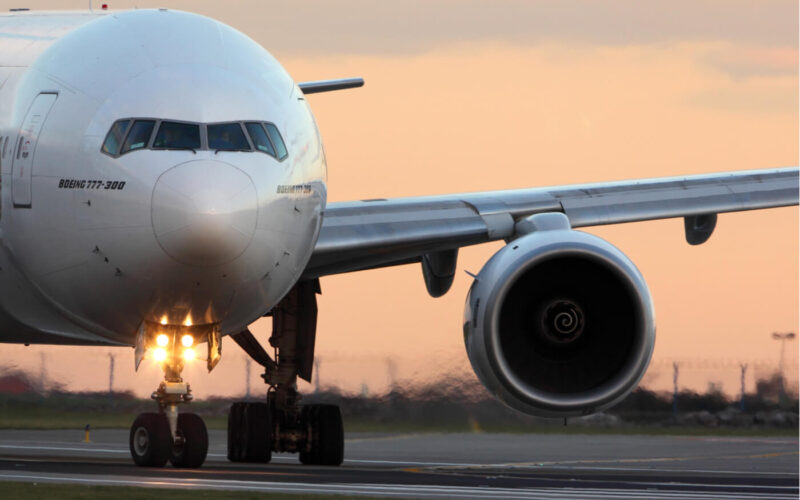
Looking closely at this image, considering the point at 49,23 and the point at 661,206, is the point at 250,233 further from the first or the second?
the point at 661,206

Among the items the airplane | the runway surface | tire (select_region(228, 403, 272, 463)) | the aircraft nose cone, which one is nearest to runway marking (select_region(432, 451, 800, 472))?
the runway surface

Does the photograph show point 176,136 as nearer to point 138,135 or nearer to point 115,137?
point 138,135

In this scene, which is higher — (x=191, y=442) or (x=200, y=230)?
(x=200, y=230)

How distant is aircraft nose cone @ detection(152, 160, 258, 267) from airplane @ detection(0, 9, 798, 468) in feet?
0.06

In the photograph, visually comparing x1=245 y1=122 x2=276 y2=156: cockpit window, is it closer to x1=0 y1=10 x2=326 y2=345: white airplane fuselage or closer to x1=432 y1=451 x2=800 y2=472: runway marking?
x1=0 y1=10 x2=326 y2=345: white airplane fuselage

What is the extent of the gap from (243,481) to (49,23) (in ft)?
17.0

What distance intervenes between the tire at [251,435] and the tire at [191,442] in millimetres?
3654

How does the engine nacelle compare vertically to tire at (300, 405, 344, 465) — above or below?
above

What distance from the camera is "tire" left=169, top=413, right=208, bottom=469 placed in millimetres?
17750

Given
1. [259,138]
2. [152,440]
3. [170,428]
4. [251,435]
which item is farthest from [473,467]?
[259,138]

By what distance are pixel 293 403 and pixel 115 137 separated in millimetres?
6900

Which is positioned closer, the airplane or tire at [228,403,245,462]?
the airplane

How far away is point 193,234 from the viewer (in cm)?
1508

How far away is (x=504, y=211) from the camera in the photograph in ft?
66.6
